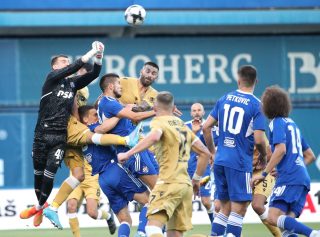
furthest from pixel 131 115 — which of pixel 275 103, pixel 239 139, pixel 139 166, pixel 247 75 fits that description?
pixel 275 103

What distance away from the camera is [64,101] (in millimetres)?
13609

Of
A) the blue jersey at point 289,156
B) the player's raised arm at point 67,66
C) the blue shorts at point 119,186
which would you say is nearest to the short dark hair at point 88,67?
the player's raised arm at point 67,66

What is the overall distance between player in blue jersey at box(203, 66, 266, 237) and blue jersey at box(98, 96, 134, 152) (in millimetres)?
1203

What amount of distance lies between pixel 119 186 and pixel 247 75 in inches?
80.0

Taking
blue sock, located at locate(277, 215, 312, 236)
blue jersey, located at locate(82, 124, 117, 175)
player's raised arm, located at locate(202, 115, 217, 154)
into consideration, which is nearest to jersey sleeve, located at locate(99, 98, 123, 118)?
blue jersey, located at locate(82, 124, 117, 175)

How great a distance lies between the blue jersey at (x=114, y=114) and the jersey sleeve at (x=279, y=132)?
1981mm

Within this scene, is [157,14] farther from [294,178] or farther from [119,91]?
[294,178]

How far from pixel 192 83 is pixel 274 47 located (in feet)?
6.44

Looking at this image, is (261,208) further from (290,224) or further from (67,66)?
(67,66)

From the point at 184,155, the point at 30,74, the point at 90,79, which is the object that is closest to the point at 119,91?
the point at 90,79

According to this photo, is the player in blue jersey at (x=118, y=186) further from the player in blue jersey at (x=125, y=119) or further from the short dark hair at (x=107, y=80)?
the short dark hair at (x=107, y=80)

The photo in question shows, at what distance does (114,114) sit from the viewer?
12906 millimetres

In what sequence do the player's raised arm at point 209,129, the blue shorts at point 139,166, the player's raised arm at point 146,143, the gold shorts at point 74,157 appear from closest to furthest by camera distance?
the player's raised arm at point 146,143 → the player's raised arm at point 209,129 → the blue shorts at point 139,166 → the gold shorts at point 74,157

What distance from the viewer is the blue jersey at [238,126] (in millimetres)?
12188
